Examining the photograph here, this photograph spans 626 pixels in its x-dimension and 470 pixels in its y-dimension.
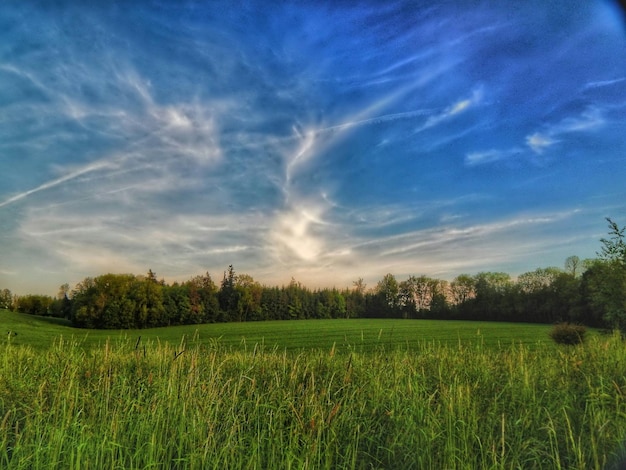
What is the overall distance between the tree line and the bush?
2965 millimetres

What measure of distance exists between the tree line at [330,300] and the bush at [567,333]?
2965 millimetres

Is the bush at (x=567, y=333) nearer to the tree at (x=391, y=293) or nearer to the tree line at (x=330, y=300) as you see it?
the tree line at (x=330, y=300)

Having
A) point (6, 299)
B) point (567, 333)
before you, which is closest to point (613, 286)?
point (567, 333)

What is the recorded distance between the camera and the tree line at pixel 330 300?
20.3 meters

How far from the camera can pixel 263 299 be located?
22.5 m

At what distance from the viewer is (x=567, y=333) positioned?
1298cm

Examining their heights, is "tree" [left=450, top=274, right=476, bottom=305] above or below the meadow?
above

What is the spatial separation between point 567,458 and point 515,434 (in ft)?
1.65

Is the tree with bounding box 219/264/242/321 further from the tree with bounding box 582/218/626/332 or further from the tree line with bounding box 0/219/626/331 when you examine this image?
the tree with bounding box 582/218/626/332

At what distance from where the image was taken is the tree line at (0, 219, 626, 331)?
799 inches

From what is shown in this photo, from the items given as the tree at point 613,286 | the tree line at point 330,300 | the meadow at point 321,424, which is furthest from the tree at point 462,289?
the meadow at point 321,424

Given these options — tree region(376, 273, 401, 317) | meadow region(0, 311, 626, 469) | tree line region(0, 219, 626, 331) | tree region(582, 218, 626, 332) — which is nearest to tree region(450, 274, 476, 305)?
tree line region(0, 219, 626, 331)

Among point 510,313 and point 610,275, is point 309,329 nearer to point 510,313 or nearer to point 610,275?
point 510,313

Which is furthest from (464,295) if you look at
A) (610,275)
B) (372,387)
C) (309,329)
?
(372,387)
